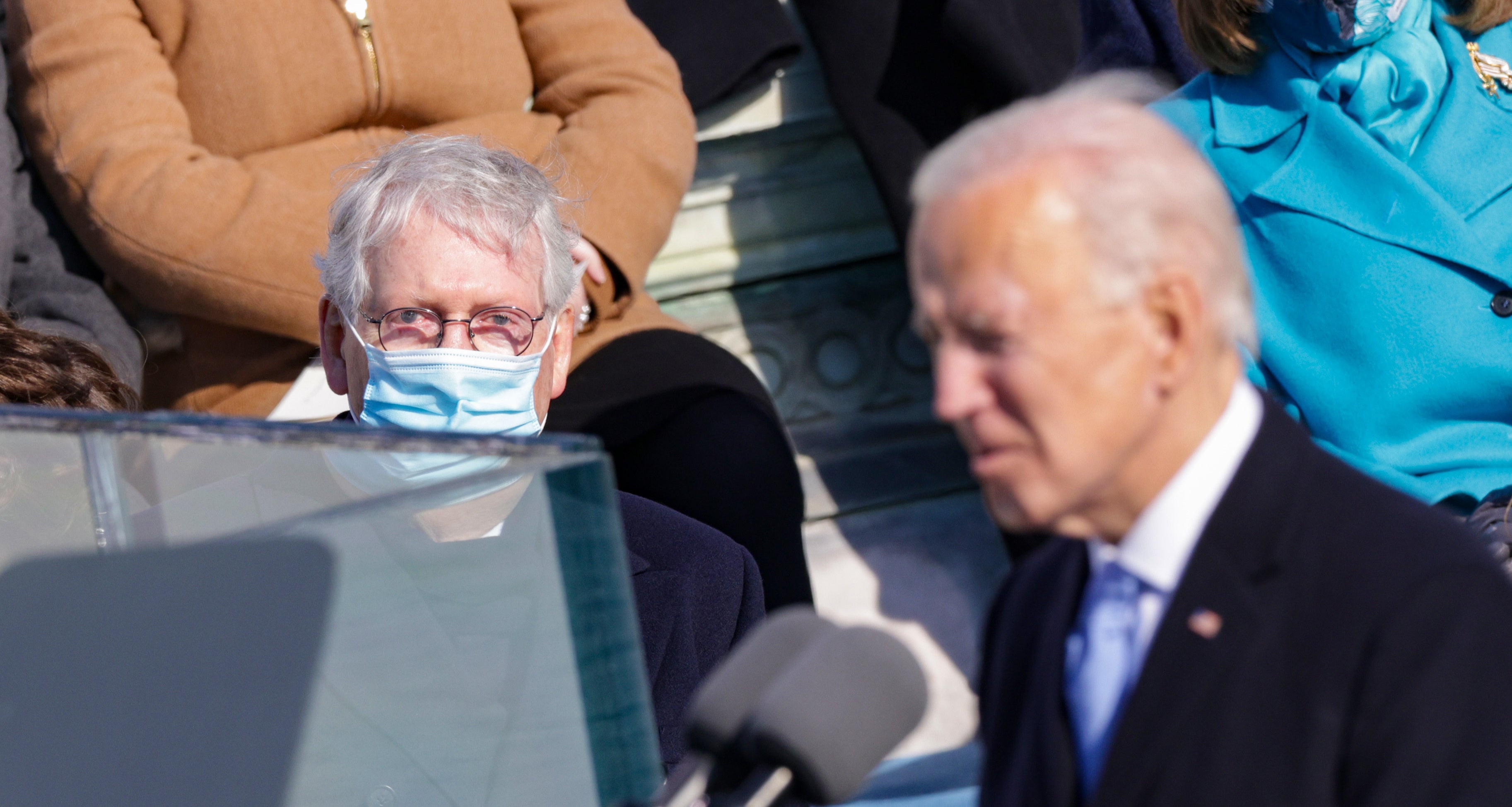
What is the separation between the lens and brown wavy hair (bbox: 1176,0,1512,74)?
106 inches

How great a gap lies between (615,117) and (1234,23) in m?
1.36

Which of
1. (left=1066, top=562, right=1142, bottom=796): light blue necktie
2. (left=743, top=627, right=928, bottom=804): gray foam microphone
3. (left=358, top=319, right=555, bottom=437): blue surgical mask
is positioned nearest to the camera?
(left=743, top=627, right=928, bottom=804): gray foam microphone

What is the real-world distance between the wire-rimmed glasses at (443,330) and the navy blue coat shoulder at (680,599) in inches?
13.7

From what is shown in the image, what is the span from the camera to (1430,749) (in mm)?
1000

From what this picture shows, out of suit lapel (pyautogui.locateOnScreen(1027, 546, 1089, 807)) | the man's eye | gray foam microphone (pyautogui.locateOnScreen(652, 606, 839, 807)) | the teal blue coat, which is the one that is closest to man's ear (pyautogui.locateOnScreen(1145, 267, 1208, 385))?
the man's eye

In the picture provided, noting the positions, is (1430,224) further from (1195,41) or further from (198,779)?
(198,779)

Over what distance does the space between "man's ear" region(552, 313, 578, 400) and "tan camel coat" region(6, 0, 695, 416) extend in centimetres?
29

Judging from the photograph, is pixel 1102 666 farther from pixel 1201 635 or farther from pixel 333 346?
pixel 333 346

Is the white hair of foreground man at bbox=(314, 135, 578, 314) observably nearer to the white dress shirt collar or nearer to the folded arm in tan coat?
the folded arm in tan coat

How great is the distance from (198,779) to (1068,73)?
286 centimetres

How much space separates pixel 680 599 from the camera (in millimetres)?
2318

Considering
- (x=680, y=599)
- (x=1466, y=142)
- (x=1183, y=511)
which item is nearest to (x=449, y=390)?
(x=680, y=599)

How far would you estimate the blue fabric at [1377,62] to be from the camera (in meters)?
2.63

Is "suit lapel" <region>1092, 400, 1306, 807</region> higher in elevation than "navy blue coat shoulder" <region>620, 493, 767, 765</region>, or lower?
higher
